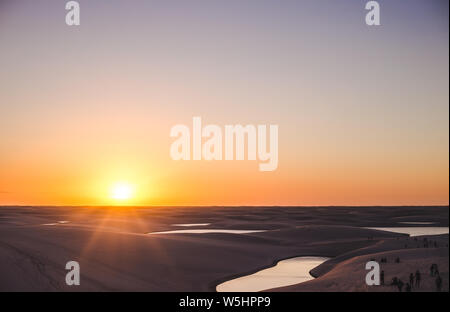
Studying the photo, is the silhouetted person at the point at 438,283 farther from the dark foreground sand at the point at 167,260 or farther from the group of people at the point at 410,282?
the group of people at the point at 410,282

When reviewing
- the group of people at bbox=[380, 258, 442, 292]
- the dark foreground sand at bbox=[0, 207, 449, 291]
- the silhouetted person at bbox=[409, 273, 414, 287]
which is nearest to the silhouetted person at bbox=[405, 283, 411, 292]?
the group of people at bbox=[380, 258, 442, 292]

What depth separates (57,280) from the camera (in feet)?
48.8

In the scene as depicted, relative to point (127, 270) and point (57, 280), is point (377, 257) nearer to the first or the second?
point (127, 270)

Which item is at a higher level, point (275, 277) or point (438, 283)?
point (438, 283)

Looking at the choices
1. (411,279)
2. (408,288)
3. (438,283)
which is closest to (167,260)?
(411,279)

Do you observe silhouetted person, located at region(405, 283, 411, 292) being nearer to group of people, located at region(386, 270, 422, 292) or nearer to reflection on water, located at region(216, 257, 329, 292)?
group of people, located at region(386, 270, 422, 292)

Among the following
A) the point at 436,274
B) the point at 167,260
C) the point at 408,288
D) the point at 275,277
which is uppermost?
the point at 436,274

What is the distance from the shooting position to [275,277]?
19.0m

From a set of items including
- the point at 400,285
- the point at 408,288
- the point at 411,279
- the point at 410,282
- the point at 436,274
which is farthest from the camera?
the point at 436,274

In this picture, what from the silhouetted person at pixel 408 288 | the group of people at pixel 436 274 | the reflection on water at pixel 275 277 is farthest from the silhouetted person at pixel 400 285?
the reflection on water at pixel 275 277

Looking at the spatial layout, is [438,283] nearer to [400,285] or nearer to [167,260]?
[400,285]
